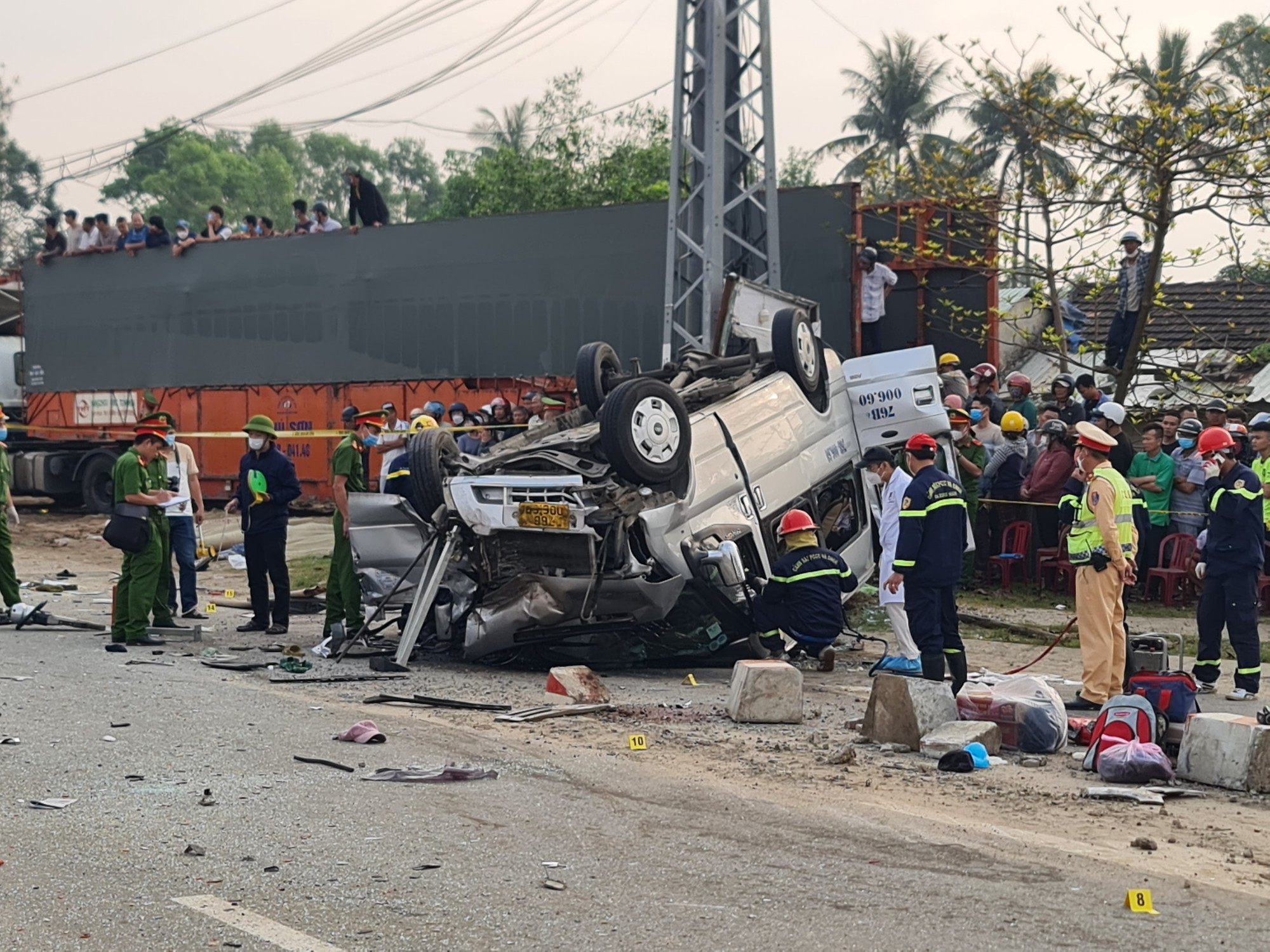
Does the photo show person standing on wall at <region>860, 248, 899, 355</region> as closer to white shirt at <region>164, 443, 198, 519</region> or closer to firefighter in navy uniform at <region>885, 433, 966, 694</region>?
white shirt at <region>164, 443, 198, 519</region>

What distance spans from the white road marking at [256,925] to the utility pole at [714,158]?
12.1m

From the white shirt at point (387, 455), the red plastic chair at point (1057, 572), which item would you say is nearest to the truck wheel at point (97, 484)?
the white shirt at point (387, 455)

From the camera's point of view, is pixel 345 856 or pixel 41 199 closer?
pixel 345 856

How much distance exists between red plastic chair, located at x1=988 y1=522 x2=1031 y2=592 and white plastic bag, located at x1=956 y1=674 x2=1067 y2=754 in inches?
257

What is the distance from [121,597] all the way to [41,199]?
64.2 metres

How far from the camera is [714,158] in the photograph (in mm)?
17109

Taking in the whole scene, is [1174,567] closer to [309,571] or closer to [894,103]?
[309,571]

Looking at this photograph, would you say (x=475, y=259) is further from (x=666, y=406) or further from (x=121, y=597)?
(x=666, y=406)

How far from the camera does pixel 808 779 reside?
6953mm

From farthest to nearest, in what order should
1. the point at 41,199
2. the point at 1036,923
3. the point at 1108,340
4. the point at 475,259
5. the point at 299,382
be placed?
the point at 41,199 < the point at 299,382 < the point at 475,259 < the point at 1108,340 < the point at 1036,923

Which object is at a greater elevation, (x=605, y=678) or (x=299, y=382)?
(x=299, y=382)

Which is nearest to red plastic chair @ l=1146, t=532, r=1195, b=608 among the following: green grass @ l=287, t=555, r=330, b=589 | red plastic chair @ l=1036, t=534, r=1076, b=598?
red plastic chair @ l=1036, t=534, r=1076, b=598

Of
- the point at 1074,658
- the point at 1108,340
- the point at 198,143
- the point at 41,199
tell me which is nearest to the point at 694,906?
the point at 1074,658

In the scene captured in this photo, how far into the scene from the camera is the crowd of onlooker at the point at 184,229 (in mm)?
24094
